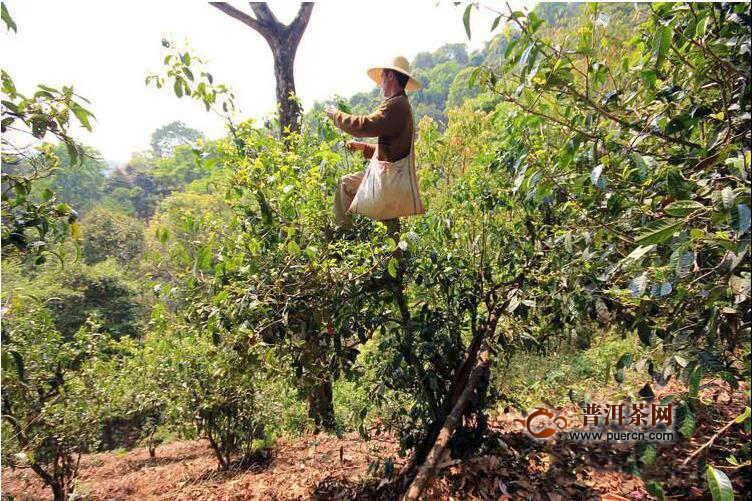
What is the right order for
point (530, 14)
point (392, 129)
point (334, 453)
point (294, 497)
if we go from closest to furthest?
point (530, 14), point (392, 129), point (294, 497), point (334, 453)

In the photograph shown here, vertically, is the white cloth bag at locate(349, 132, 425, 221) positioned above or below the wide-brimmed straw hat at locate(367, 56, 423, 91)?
below

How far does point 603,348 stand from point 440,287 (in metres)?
4.88

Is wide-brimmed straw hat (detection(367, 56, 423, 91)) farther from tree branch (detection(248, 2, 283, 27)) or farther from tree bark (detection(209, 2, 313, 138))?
tree branch (detection(248, 2, 283, 27))

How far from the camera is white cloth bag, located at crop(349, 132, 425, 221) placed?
238cm

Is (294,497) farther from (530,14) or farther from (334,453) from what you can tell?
(530,14)

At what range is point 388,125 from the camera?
2.43 metres

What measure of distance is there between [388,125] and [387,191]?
1.36 feet

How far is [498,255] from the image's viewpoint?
308 centimetres

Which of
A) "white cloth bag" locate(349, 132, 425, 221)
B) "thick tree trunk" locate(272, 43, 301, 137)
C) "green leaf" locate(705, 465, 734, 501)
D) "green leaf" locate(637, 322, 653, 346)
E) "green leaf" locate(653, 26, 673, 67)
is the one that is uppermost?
"thick tree trunk" locate(272, 43, 301, 137)

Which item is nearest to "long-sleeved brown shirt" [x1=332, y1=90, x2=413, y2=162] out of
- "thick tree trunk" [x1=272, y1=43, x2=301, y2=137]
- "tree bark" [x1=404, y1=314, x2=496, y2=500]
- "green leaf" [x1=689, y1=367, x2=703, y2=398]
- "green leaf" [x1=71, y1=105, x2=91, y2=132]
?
"green leaf" [x1=71, y1=105, x2=91, y2=132]

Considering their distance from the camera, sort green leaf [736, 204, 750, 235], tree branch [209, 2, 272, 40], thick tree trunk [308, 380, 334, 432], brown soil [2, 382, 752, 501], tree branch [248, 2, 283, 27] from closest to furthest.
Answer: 1. green leaf [736, 204, 750, 235]
2. brown soil [2, 382, 752, 501]
3. thick tree trunk [308, 380, 334, 432]
4. tree branch [209, 2, 272, 40]
5. tree branch [248, 2, 283, 27]

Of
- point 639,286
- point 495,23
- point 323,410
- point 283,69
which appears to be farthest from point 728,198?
point 283,69

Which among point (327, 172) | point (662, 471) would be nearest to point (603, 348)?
point (662, 471)

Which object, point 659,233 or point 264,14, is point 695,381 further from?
point 264,14
